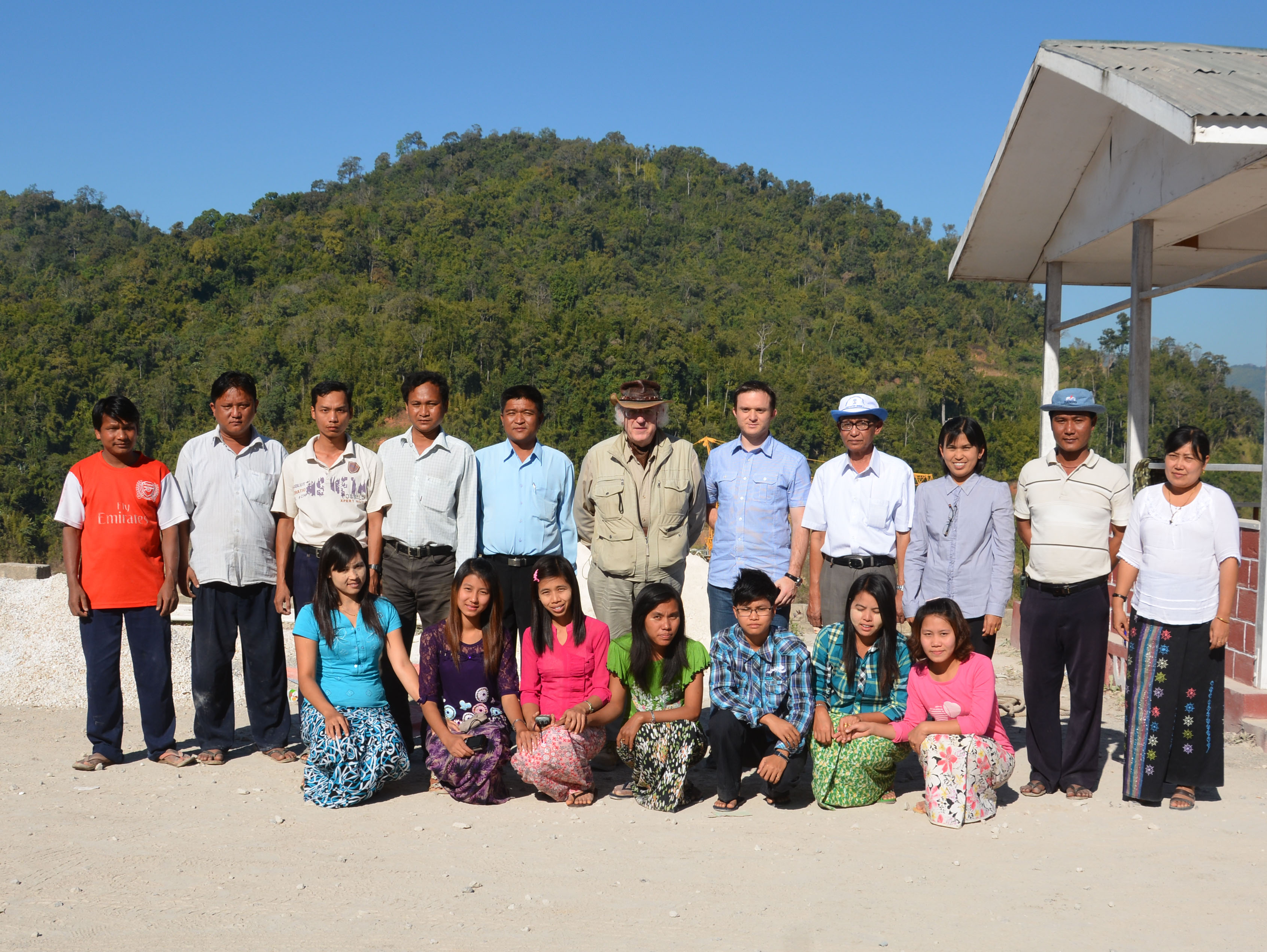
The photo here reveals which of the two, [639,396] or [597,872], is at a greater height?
[639,396]

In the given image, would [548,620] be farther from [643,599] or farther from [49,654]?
[49,654]

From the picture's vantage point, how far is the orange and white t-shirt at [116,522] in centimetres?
454

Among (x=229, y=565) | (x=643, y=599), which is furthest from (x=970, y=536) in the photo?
(x=229, y=565)

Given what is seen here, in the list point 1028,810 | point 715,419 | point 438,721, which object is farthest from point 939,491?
point 715,419

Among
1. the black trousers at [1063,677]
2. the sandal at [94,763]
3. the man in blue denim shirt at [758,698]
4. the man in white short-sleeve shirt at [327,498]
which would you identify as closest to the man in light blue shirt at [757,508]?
the man in blue denim shirt at [758,698]

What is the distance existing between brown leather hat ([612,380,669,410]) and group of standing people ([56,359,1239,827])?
35mm

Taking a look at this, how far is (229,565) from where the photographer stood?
4.61 meters

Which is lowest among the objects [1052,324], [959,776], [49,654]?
[49,654]

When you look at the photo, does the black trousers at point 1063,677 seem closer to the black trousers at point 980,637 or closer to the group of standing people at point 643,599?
the group of standing people at point 643,599

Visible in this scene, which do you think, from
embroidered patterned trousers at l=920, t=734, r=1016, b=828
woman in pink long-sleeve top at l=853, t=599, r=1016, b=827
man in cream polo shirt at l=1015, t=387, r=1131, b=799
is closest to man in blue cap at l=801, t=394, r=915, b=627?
woman in pink long-sleeve top at l=853, t=599, r=1016, b=827

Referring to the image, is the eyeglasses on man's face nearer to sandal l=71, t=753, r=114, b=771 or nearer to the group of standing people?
the group of standing people

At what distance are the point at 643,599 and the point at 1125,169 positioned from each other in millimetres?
4113

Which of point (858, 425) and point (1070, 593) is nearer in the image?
point (1070, 593)

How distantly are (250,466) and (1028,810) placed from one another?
3.66 metres
